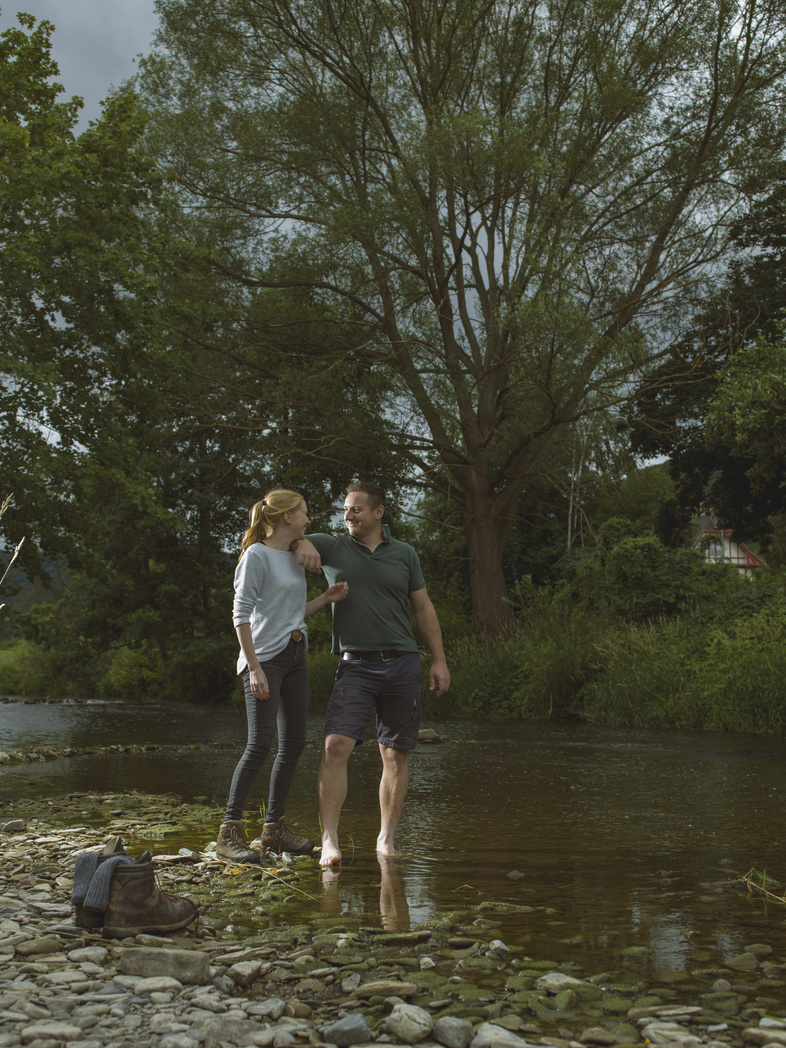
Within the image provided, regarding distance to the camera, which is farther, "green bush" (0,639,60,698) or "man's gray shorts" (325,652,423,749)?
"green bush" (0,639,60,698)

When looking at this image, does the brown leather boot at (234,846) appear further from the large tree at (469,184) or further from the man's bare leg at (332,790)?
the large tree at (469,184)

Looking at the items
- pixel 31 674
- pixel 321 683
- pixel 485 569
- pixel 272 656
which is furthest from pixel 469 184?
pixel 31 674

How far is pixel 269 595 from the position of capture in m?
4.80

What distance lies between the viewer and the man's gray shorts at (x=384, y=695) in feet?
15.8

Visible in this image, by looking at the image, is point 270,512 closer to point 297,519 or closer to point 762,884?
point 297,519

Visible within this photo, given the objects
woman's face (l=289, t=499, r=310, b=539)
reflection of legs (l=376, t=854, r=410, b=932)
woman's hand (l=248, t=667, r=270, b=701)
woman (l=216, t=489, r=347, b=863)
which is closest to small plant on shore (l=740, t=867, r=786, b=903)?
reflection of legs (l=376, t=854, r=410, b=932)

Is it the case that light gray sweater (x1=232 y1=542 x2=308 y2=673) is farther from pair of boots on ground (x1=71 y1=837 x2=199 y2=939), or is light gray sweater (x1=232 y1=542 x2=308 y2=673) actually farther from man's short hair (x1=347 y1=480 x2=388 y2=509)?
pair of boots on ground (x1=71 y1=837 x2=199 y2=939)

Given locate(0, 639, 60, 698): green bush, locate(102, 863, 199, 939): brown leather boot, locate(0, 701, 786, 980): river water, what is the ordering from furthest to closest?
locate(0, 639, 60, 698): green bush
locate(0, 701, 786, 980): river water
locate(102, 863, 199, 939): brown leather boot

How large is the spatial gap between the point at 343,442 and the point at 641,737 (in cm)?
894

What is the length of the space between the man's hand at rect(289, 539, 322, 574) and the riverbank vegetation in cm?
1105

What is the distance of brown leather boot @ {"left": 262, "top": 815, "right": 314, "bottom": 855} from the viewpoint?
477 centimetres

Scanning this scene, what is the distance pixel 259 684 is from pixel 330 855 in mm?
923

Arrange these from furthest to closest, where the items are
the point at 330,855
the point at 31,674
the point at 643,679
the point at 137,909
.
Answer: the point at 31,674, the point at 643,679, the point at 330,855, the point at 137,909

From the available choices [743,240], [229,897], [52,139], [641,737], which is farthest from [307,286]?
[229,897]
